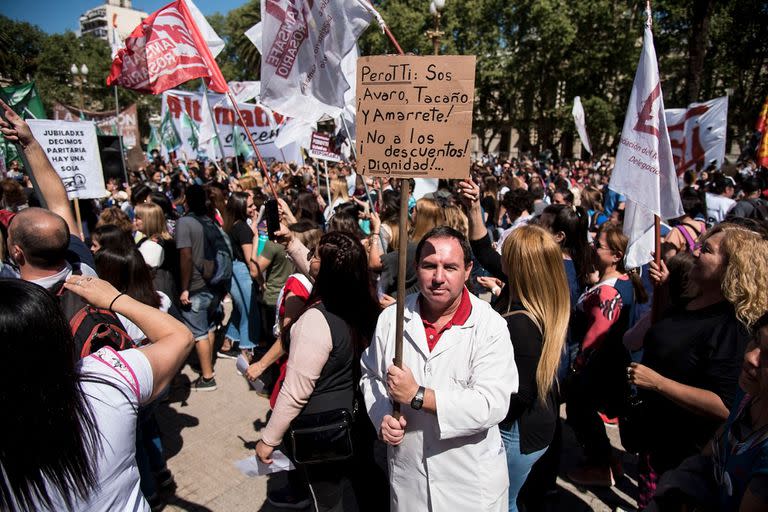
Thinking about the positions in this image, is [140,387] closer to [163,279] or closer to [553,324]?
[553,324]

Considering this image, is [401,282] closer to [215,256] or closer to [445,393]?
[445,393]

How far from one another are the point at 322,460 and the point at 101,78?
50775 millimetres

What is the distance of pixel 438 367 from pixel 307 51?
10.4 ft

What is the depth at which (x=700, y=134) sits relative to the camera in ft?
24.3

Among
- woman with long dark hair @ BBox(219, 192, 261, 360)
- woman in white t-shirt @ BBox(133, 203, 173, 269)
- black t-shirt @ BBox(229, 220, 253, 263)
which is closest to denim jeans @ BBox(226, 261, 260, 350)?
woman with long dark hair @ BBox(219, 192, 261, 360)

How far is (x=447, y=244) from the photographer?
84.1 inches

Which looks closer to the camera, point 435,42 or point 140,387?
point 140,387

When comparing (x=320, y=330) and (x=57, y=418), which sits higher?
(x=57, y=418)

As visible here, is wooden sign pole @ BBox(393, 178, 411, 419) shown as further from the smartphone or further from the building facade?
the building facade

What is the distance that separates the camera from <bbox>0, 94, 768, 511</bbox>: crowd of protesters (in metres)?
1.39

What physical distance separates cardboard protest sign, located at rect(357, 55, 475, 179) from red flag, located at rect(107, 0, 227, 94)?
365cm

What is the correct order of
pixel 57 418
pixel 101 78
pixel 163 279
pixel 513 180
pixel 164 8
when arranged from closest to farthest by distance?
pixel 57 418 → pixel 163 279 → pixel 164 8 → pixel 513 180 → pixel 101 78

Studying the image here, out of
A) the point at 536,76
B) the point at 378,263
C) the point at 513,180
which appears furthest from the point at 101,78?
the point at 378,263

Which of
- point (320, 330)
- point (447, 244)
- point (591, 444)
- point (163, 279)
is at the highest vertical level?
point (447, 244)
